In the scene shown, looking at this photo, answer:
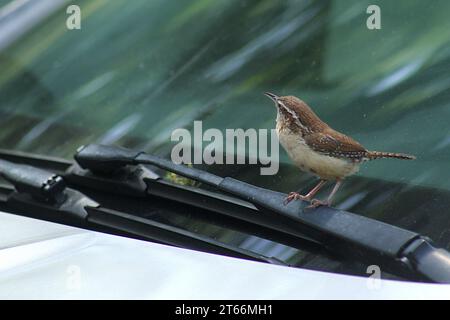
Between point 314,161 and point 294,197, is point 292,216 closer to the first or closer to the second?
point 294,197

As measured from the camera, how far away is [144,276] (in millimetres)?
2006

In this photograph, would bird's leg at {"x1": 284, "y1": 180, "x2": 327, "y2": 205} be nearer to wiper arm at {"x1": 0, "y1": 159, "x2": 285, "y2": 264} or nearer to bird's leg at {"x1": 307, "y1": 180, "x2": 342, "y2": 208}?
bird's leg at {"x1": 307, "y1": 180, "x2": 342, "y2": 208}

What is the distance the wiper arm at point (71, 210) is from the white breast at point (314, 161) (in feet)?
1.16

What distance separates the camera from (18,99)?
3.32 m

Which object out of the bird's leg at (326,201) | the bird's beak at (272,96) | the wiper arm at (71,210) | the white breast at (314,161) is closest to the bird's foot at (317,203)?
the bird's leg at (326,201)

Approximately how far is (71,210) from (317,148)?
2.83ft

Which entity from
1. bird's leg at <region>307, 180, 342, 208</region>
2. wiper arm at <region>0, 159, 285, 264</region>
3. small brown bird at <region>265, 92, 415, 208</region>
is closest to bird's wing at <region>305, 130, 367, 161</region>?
small brown bird at <region>265, 92, 415, 208</region>

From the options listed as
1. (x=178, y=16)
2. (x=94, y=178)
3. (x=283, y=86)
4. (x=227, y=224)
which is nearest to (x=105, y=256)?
(x=227, y=224)

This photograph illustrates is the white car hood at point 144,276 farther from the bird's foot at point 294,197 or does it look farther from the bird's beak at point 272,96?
the bird's beak at point 272,96

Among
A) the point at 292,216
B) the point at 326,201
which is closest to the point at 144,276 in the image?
the point at 292,216

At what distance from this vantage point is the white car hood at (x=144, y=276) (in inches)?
73.9

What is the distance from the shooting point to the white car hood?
188 centimetres

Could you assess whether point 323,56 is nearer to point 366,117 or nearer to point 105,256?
point 366,117

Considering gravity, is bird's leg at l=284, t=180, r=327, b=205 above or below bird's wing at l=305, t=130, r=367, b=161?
below
